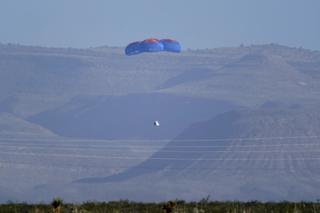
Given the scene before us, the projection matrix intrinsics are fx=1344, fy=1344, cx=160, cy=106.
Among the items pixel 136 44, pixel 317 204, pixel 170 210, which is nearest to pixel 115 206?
pixel 317 204

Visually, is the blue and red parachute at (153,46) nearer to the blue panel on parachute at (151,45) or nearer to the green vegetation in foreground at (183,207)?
the blue panel on parachute at (151,45)

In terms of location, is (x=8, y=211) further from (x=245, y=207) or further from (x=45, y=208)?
(x=245, y=207)

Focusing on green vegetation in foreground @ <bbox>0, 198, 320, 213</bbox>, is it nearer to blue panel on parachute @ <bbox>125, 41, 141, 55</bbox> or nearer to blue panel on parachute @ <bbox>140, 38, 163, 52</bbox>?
blue panel on parachute @ <bbox>140, 38, 163, 52</bbox>

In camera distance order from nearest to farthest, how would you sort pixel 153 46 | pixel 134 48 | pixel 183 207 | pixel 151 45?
1. pixel 183 207
2. pixel 153 46
3. pixel 151 45
4. pixel 134 48

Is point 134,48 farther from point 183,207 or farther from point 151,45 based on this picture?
point 183,207

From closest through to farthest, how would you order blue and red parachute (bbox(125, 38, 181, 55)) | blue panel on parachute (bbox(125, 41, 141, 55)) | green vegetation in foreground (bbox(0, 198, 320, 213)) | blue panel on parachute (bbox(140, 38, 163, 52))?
green vegetation in foreground (bbox(0, 198, 320, 213)) < blue panel on parachute (bbox(140, 38, 163, 52)) < blue and red parachute (bbox(125, 38, 181, 55)) < blue panel on parachute (bbox(125, 41, 141, 55))

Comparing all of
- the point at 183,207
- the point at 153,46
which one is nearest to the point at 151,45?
the point at 153,46

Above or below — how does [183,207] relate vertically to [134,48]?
below

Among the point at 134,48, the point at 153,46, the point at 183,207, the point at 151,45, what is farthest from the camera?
the point at 134,48

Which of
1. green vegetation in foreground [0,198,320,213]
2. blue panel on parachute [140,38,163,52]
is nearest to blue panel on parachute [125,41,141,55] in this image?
blue panel on parachute [140,38,163,52]
